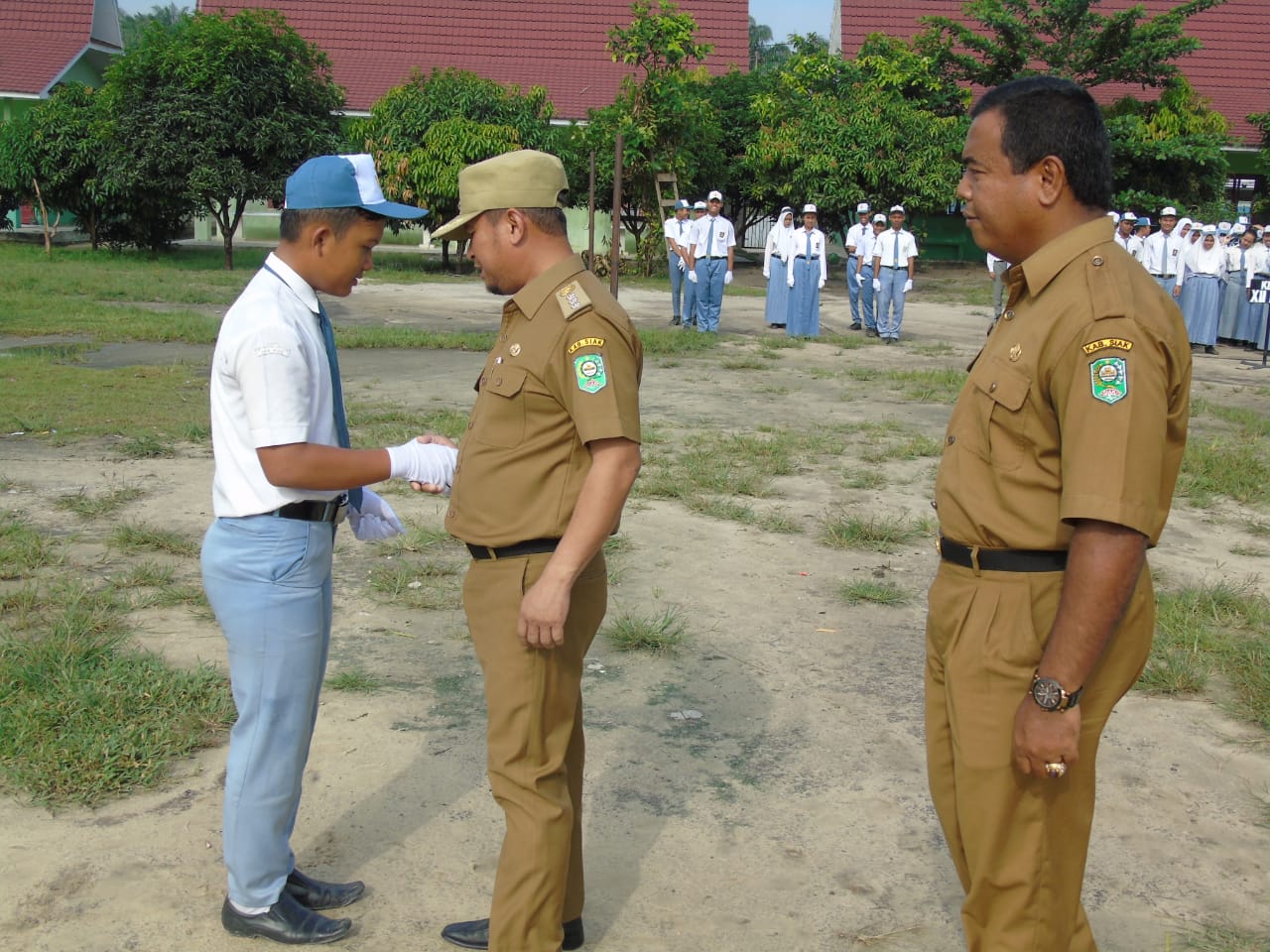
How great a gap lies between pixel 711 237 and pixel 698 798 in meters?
12.5

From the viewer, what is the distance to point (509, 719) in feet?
8.39

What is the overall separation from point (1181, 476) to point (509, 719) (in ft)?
21.8

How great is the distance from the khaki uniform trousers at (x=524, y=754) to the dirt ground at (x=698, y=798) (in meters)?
0.47

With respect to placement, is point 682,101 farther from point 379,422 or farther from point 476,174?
point 476,174

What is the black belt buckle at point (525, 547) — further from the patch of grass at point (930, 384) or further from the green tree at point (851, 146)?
the green tree at point (851, 146)

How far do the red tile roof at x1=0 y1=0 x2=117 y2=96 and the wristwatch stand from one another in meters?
32.1

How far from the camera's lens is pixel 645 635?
4.78 meters

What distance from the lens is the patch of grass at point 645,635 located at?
15.7ft

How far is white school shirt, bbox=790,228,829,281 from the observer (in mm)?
15766

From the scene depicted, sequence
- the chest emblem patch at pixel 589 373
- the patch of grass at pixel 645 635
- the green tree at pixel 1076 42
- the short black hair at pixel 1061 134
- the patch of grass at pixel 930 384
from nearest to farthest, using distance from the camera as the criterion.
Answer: the short black hair at pixel 1061 134 < the chest emblem patch at pixel 589 373 < the patch of grass at pixel 645 635 < the patch of grass at pixel 930 384 < the green tree at pixel 1076 42

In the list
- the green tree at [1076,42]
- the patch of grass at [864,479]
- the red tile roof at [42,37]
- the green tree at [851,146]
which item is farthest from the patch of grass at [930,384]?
the red tile roof at [42,37]

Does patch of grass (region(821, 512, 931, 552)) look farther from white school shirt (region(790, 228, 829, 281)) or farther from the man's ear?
white school shirt (region(790, 228, 829, 281))

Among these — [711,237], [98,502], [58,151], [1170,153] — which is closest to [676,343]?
[711,237]

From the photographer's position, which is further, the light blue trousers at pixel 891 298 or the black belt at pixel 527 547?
the light blue trousers at pixel 891 298
